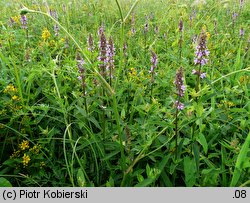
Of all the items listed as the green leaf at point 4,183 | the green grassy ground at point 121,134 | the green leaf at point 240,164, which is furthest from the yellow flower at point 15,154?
the green leaf at point 240,164

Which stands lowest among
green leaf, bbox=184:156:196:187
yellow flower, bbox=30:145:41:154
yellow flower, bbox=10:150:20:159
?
green leaf, bbox=184:156:196:187

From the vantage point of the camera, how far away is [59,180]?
1723 millimetres

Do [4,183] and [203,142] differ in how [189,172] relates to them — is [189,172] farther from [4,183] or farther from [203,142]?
[4,183]

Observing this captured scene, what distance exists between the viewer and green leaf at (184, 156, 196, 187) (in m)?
1.54

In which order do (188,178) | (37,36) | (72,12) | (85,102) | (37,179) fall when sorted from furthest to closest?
1. (72,12)
2. (37,36)
3. (85,102)
4. (37,179)
5. (188,178)

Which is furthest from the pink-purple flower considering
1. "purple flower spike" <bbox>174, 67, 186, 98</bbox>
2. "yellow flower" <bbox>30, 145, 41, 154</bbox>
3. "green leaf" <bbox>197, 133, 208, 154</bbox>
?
"yellow flower" <bbox>30, 145, 41, 154</bbox>

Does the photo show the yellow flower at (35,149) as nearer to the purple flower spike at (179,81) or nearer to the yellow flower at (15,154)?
the yellow flower at (15,154)

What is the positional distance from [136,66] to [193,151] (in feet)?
4.60

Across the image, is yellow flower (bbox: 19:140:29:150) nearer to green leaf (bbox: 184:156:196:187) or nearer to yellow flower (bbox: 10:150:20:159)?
yellow flower (bbox: 10:150:20:159)

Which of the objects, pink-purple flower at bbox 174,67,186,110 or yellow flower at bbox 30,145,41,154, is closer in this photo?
pink-purple flower at bbox 174,67,186,110

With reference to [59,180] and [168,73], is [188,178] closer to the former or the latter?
[59,180]

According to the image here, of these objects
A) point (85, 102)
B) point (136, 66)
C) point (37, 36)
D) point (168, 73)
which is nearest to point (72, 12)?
point (37, 36)

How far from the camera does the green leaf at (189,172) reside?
1536 mm

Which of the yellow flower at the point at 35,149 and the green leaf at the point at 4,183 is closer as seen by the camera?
the green leaf at the point at 4,183
